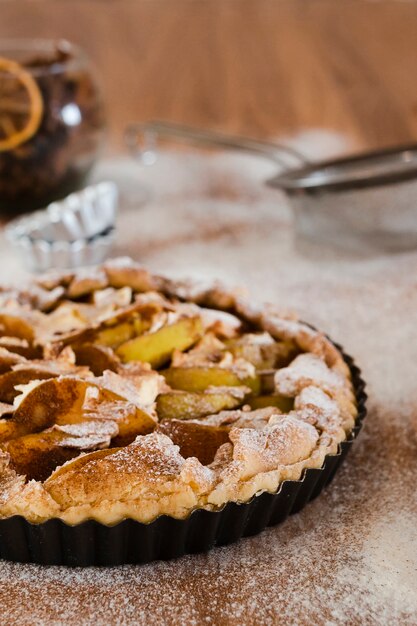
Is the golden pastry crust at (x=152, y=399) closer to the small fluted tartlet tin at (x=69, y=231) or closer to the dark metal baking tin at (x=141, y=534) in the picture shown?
the dark metal baking tin at (x=141, y=534)

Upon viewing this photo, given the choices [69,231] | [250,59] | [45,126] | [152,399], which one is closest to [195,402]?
[152,399]

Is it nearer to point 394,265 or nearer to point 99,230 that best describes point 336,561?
point 394,265

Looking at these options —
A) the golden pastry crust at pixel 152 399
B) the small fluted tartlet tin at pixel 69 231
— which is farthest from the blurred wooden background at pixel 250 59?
the golden pastry crust at pixel 152 399

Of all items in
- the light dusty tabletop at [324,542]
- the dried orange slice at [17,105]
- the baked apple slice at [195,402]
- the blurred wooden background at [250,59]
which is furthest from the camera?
the blurred wooden background at [250,59]

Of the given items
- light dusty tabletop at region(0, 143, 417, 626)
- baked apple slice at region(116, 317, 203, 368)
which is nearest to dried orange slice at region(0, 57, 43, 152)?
light dusty tabletop at region(0, 143, 417, 626)

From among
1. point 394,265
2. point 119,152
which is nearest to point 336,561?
point 394,265
